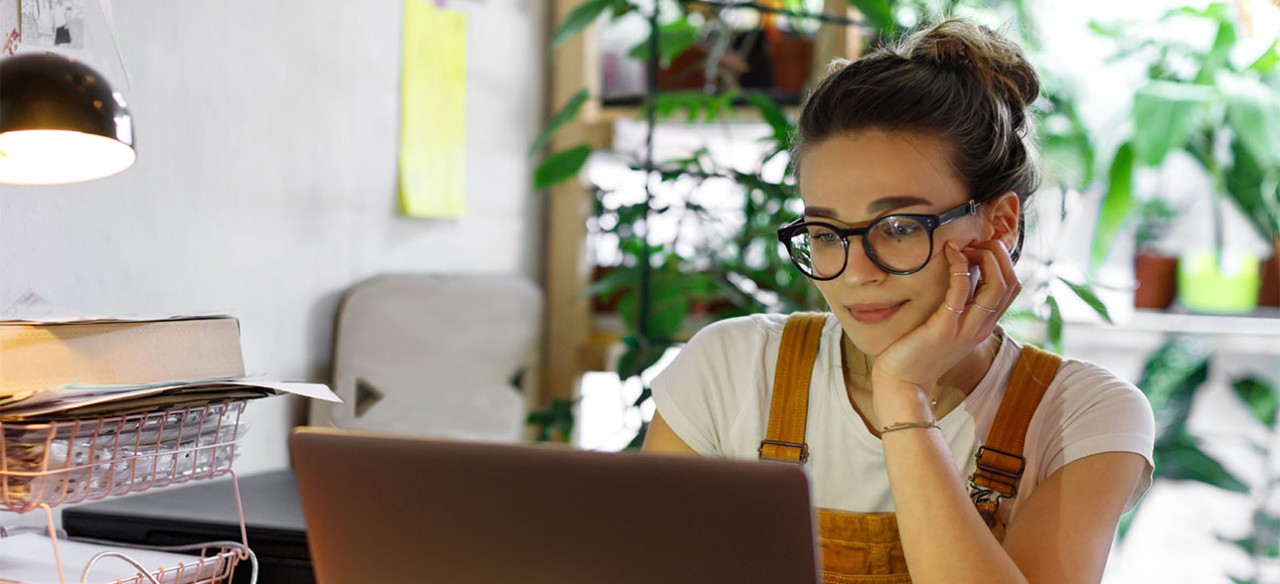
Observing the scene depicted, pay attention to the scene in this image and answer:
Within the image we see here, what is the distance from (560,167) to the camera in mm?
1941

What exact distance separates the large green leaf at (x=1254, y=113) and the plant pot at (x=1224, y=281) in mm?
253

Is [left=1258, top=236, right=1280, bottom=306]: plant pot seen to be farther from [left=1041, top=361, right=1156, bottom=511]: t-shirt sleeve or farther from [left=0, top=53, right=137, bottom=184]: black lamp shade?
[left=0, top=53, right=137, bottom=184]: black lamp shade

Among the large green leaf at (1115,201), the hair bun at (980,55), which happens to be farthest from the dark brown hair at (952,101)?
the large green leaf at (1115,201)

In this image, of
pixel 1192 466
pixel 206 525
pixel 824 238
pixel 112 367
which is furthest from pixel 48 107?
pixel 1192 466

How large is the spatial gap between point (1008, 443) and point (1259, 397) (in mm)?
1691

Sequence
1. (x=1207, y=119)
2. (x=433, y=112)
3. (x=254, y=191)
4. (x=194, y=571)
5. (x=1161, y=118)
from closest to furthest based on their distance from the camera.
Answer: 1. (x=194, y=571)
2. (x=254, y=191)
3. (x=433, y=112)
4. (x=1161, y=118)
5. (x=1207, y=119)

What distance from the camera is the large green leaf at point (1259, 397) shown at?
253 cm

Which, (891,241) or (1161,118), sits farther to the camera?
(1161,118)

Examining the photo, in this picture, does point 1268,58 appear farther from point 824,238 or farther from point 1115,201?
point 824,238

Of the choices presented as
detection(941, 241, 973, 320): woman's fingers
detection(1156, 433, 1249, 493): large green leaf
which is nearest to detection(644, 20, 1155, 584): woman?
detection(941, 241, 973, 320): woman's fingers

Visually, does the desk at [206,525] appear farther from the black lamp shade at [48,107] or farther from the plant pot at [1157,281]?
the plant pot at [1157,281]

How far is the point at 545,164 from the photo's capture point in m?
1.94

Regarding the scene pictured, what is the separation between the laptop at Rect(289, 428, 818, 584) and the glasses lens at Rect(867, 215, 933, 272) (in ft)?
1.63

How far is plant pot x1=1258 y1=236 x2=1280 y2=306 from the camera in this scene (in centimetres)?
255
